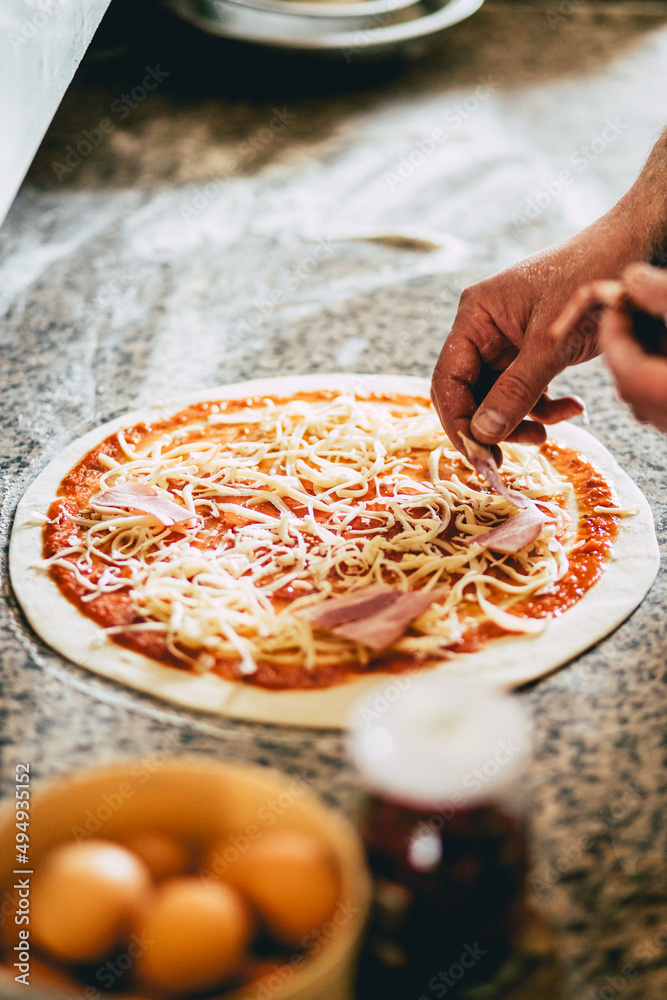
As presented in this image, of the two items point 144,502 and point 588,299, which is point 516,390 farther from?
point 144,502

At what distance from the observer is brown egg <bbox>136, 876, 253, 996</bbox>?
62cm

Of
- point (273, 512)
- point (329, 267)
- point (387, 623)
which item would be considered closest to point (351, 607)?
point (387, 623)

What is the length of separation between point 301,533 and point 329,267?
42.1 inches

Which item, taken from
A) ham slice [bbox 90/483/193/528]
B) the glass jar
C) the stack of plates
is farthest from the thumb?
the stack of plates

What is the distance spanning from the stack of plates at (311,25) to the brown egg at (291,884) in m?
2.44

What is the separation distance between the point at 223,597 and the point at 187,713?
18 cm

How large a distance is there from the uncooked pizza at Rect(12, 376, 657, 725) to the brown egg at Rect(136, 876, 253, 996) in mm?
409

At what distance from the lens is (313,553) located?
1.29 m

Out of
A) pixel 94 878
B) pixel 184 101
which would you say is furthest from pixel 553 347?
pixel 184 101

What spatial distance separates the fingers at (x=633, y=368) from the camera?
3.28ft

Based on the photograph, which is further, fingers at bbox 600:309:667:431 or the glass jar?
fingers at bbox 600:309:667:431

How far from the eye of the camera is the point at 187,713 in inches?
42.0

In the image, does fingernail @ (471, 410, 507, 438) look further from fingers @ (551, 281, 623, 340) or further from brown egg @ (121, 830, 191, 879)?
brown egg @ (121, 830, 191, 879)

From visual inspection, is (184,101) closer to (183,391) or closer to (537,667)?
(183,391)
